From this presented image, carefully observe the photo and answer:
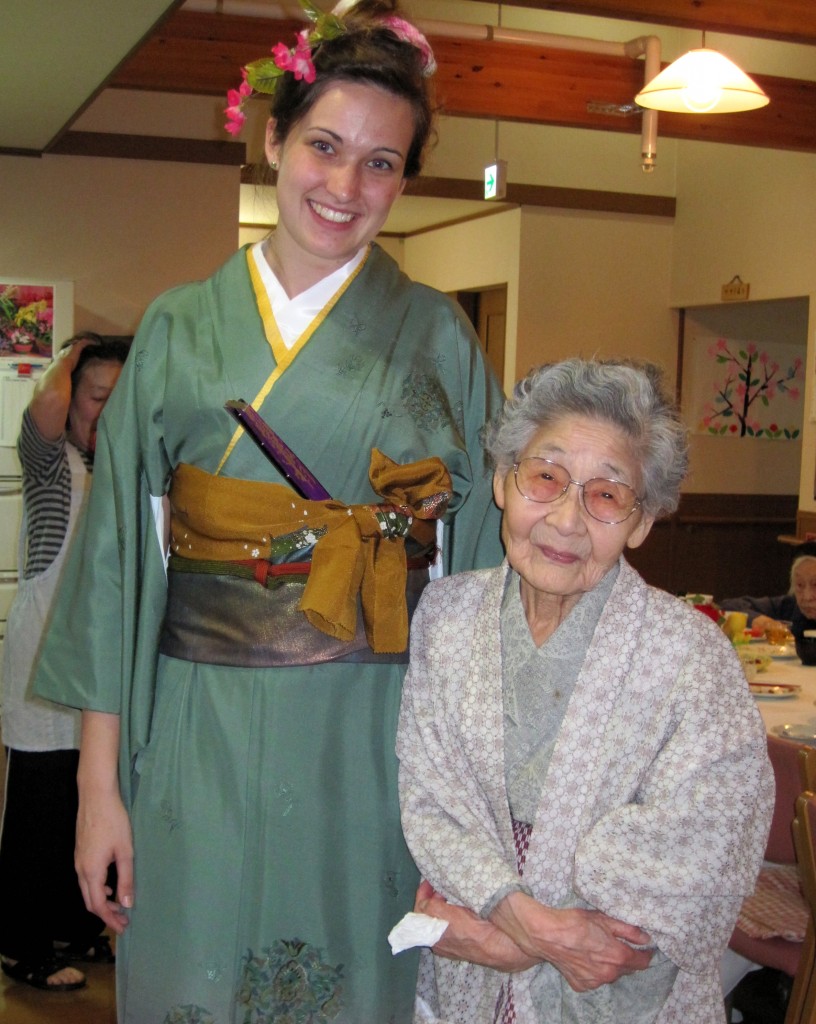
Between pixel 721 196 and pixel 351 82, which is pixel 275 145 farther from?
pixel 721 196

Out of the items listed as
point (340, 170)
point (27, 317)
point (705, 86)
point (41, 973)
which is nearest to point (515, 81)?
point (705, 86)

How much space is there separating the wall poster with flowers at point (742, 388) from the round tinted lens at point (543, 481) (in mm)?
6728

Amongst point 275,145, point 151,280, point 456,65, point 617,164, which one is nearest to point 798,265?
point 617,164

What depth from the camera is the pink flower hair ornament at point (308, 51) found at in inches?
61.4

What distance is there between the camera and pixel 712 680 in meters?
1.46

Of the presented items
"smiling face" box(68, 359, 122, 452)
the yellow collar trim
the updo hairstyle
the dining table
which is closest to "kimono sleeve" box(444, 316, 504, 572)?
the yellow collar trim

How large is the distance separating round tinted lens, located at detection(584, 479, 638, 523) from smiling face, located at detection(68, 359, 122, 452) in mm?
2048

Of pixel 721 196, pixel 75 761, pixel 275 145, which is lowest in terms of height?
pixel 75 761

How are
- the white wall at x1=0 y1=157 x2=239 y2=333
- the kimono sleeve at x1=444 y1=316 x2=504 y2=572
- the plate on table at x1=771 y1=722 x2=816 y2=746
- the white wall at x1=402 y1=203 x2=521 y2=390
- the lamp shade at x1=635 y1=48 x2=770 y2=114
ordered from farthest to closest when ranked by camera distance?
1. the white wall at x1=402 y1=203 x2=521 y2=390
2. the white wall at x1=0 y1=157 x2=239 y2=333
3. the lamp shade at x1=635 y1=48 x2=770 y2=114
4. the plate on table at x1=771 y1=722 x2=816 y2=746
5. the kimono sleeve at x1=444 y1=316 x2=504 y2=572

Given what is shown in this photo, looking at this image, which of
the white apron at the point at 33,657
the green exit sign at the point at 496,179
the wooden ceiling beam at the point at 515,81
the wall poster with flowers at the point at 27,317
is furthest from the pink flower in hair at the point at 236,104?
the green exit sign at the point at 496,179

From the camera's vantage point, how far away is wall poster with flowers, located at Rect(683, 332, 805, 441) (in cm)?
814

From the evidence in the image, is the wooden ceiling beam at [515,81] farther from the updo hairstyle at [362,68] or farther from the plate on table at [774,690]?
the updo hairstyle at [362,68]

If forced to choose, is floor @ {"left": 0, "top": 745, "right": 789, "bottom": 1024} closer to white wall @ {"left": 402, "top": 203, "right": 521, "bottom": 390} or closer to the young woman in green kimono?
the young woman in green kimono

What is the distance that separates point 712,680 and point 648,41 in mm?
4849
